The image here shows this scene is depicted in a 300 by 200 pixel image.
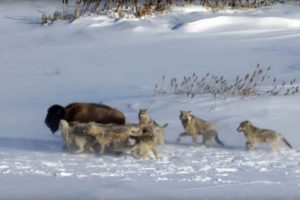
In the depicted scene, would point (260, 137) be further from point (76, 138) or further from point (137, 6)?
point (137, 6)

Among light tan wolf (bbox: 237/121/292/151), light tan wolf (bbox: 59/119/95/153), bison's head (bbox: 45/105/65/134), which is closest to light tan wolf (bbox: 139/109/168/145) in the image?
light tan wolf (bbox: 59/119/95/153)

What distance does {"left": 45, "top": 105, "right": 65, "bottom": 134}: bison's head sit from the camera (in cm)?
957

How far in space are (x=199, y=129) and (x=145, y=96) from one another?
2.65m

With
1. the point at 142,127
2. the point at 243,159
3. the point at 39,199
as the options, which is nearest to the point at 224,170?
the point at 243,159

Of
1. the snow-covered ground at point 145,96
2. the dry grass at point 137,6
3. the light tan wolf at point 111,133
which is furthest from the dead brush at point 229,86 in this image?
the dry grass at point 137,6

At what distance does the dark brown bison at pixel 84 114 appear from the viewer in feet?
31.6

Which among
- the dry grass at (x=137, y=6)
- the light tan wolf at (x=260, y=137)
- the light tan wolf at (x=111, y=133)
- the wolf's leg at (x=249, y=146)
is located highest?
the dry grass at (x=137, y=6)

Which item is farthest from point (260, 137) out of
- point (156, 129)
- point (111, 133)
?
point (111, 133)

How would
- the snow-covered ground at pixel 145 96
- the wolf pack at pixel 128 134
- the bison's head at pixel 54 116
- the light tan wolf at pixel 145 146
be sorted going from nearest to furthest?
the snow-covered ground at pixel 145 96
the light tan wolf at pixel 145 146
the wolf pack at pixel 128 134
the bison's head at pixel 54 116

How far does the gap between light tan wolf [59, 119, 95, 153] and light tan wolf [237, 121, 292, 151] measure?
1603 millimetres

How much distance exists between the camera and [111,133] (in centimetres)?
880

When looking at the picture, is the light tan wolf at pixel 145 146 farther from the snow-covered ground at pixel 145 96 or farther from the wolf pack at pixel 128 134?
the snow-covered ground at pixel 145 96

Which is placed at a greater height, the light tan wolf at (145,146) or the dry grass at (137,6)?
the dry grass at (137,6)

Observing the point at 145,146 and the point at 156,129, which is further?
the point at 156,129
